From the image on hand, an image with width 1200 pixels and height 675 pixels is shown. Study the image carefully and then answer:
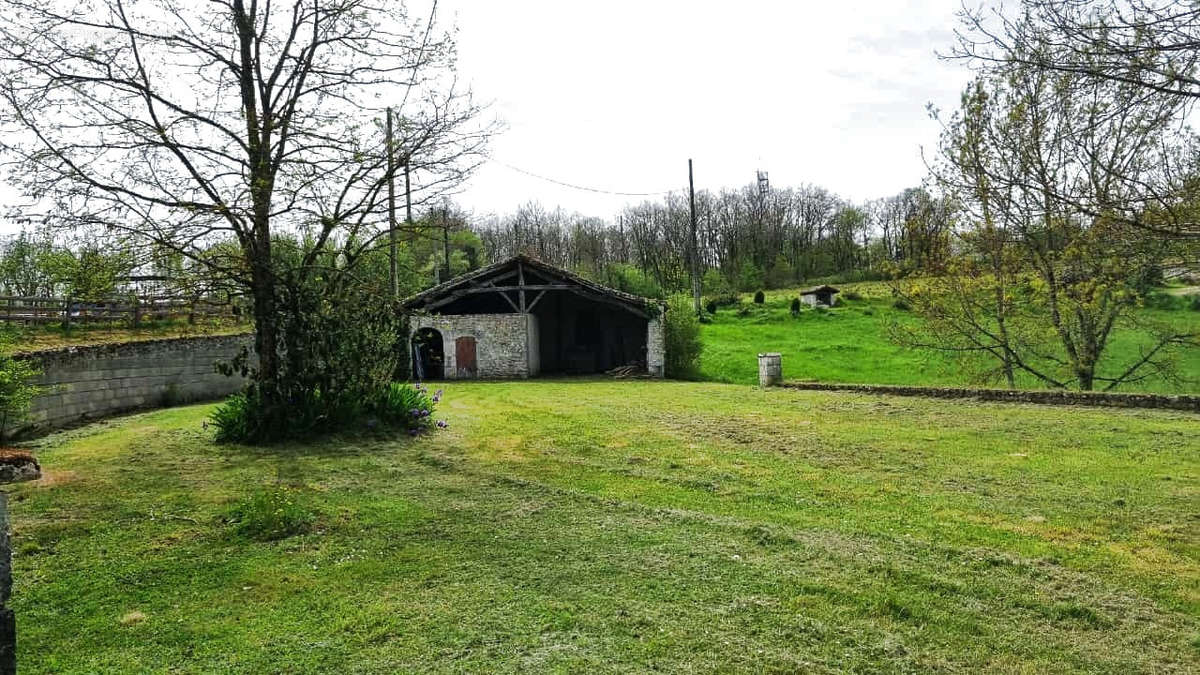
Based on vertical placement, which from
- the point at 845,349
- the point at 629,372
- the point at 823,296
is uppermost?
the point at 823,296

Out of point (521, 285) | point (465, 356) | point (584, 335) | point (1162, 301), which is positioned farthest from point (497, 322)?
point (1162, 301)

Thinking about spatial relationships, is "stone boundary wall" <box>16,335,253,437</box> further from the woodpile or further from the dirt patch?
the woodpile

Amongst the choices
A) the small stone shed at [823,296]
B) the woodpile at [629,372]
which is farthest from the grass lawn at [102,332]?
the small stone shed at [823,296]

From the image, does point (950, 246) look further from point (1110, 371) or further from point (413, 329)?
point (413, 329)

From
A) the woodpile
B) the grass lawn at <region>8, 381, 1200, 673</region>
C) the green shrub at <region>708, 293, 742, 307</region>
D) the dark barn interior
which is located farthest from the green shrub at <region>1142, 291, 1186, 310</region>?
the green shrub at <region>708, 293, 742, 307</region>

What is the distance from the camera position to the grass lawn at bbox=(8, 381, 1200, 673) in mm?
3646

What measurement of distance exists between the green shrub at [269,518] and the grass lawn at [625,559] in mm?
154

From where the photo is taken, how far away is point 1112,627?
12.6ft

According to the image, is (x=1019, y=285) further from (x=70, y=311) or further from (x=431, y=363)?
(x=70, y=311)

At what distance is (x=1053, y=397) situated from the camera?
13.5 m

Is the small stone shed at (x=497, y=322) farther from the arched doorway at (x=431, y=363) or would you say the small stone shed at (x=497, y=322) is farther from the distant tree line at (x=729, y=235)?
the distant tree line at (x=729, y=235)

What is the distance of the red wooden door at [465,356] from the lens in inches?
930

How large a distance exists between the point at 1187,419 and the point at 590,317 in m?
19.2

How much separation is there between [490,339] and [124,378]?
10715 millimetres
